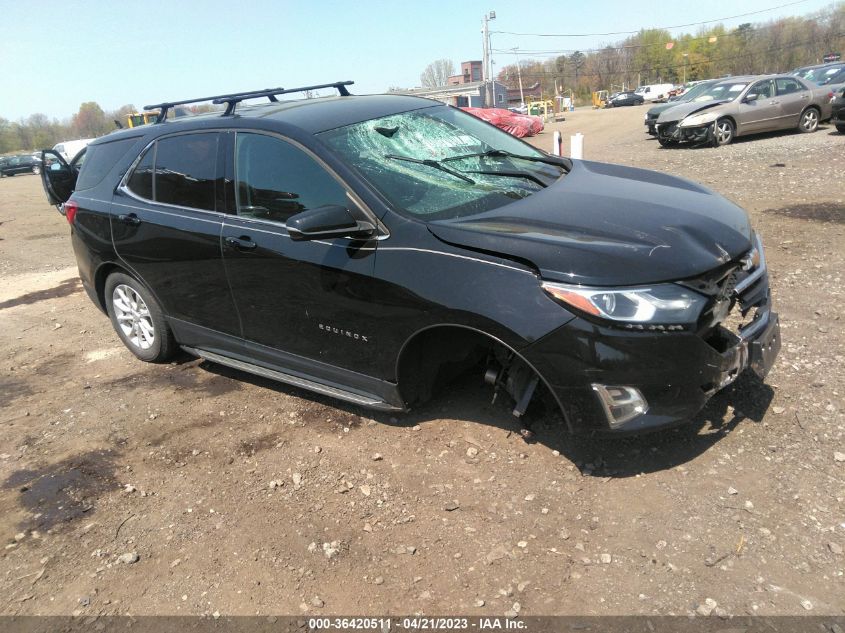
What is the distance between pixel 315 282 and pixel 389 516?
1.32m

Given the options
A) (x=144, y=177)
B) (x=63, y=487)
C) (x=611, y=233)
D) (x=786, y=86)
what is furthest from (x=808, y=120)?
(x=63, y=487)

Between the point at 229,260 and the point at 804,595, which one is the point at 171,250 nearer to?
the point at 229,260

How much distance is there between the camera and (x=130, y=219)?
185 inches

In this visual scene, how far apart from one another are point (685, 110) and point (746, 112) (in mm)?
1358

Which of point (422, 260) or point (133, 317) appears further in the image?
point (133, 317)

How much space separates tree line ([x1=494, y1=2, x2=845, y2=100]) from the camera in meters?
96.1

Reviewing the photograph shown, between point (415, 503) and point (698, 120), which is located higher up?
point (698, 120)

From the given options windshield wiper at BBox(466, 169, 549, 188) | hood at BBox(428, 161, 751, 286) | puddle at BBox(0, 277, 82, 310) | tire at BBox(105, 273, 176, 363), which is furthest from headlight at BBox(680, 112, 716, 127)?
tire at BBox(105, 273, 176, 363)

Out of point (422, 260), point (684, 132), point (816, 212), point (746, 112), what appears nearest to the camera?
point (422, 260)

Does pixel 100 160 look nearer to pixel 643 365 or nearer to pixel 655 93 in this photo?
pixel 643 365

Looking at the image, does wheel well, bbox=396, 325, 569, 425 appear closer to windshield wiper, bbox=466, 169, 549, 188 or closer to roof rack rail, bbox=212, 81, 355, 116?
windshield wiper, bbox=466, 169, 549, 188

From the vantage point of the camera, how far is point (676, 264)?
9.37 feet

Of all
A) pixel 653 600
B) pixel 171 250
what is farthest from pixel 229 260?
pixel 653 600

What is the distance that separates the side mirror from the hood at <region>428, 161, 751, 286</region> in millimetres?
394
